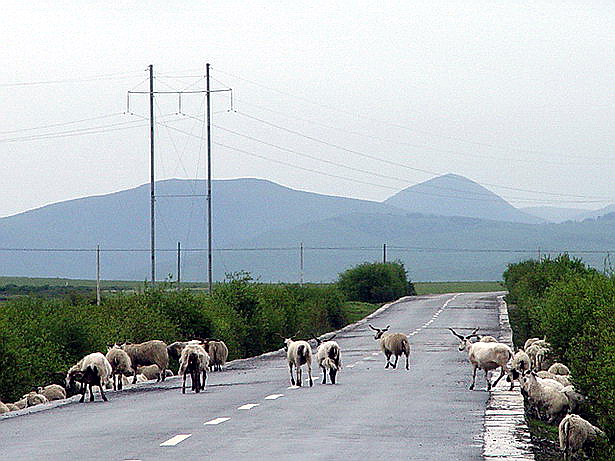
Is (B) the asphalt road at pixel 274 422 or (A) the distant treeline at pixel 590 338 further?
(A) the distant treeline at pixel 590 338

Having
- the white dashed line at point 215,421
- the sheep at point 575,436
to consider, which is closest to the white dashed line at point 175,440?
the white dashed line at point 215,421

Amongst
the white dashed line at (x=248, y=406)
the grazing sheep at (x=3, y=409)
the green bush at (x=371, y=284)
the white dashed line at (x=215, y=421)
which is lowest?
the grazing sheep at (x=3, y=409)

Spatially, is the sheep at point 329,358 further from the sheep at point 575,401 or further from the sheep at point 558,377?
the sheep at point 575,401

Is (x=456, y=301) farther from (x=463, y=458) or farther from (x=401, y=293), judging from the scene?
(x=463, y=458)

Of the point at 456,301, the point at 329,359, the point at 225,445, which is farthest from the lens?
the point at 456,301

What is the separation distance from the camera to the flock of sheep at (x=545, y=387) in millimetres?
18109

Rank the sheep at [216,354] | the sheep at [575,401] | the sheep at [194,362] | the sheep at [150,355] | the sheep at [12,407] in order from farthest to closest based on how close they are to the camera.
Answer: the sheep at [216,354], the sheep at [150,355], the sheep at [194,362], the sheep at [12,407], the sheep at [575,401]

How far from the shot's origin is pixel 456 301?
91.0 meters

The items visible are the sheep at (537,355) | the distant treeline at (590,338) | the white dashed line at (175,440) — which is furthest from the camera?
the sheep at (537,355)

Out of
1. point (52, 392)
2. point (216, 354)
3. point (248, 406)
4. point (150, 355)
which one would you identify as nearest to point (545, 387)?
point (248, 406)

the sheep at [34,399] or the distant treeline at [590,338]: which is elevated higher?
the distant treeline at [590,338]

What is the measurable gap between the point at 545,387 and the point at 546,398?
35cm

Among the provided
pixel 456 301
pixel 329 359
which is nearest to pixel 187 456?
pixel 329 359

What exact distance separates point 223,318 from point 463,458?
31807 mm
